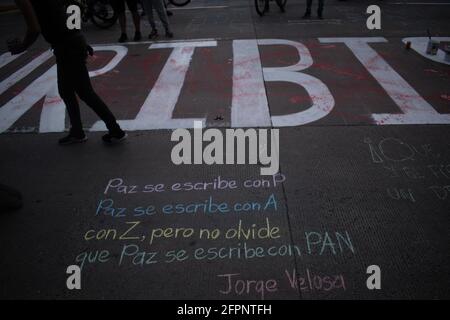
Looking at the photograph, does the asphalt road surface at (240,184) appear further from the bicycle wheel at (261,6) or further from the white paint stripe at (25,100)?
the bicycle wheel at (261,6)

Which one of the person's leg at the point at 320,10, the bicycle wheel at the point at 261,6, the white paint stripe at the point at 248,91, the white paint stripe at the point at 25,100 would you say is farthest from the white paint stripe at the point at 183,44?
the person's leg at the point at 320,10

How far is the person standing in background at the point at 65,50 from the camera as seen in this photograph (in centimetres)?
360

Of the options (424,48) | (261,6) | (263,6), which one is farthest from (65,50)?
(263,6)

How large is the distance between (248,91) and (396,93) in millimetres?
2334

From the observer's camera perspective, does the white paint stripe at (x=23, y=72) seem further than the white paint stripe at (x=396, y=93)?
Yes

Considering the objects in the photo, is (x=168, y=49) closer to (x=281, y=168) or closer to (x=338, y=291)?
(x=281, y=168)

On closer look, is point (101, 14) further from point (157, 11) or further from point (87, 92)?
point (87, 92)

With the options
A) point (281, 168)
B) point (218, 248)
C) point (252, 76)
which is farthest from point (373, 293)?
point (252, 76)

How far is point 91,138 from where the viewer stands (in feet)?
15.3

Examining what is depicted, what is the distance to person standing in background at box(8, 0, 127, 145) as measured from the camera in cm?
360

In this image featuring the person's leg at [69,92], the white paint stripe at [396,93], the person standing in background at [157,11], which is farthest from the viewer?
the person standing in background at [157,11]

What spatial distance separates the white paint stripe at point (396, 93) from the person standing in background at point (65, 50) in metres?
3.73

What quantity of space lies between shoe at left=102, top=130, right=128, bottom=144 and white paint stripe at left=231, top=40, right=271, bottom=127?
148 cm

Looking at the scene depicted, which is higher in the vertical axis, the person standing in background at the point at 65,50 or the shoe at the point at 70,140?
the person standing in background at the point at 65,50
